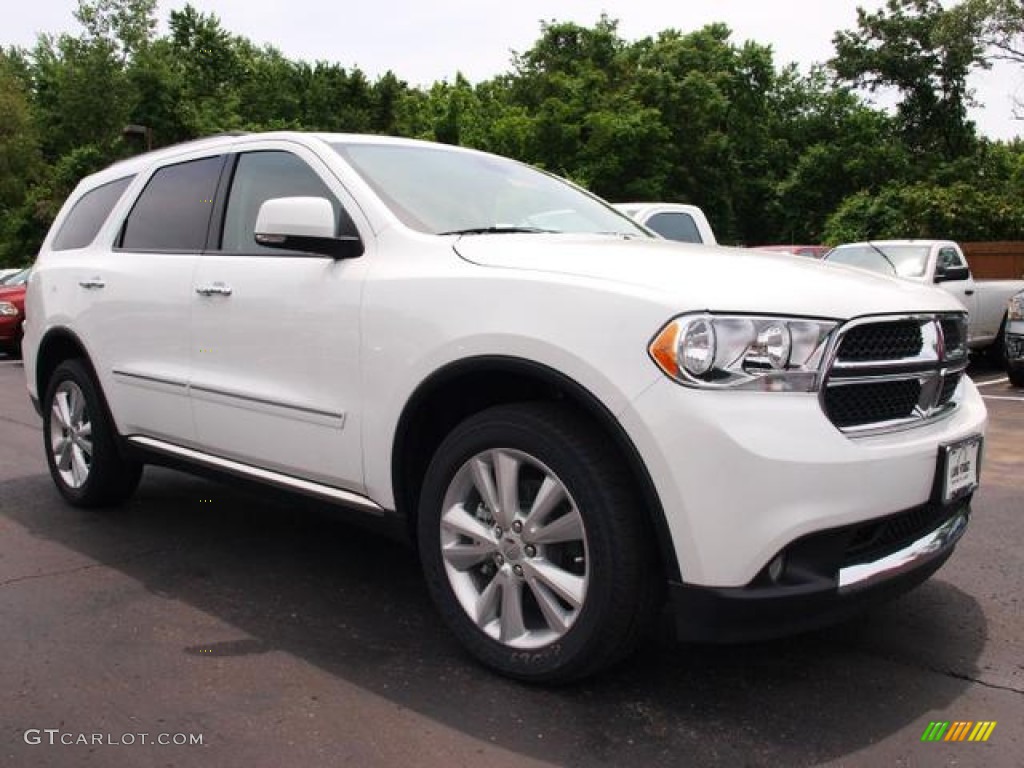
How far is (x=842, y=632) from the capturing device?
3.26m

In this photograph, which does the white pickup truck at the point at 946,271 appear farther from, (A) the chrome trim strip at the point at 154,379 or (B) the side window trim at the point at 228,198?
(A) the chrome trim strip at the point at 154,379

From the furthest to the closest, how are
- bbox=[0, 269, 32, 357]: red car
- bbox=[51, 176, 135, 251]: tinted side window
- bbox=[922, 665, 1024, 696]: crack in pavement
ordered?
1. bbox=[0, 269, 32, 357]: red car
2. bbox=[51, 176, 135, 251]: tinted side window
3. bbox=[922, 665, 1024, 696]: crack in pavement

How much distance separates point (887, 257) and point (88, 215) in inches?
350

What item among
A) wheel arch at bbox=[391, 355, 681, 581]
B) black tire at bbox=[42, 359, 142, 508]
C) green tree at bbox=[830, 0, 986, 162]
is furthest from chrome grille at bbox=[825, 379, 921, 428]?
green tree at bbox=[830, 0, 986, 162]

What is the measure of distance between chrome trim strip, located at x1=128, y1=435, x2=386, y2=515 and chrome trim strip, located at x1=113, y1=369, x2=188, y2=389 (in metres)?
0.28

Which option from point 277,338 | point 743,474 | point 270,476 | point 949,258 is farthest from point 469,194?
point 949,258

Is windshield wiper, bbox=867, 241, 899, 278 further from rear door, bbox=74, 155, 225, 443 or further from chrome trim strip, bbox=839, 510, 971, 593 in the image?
rear door, bbox=74, 155, 225, 443

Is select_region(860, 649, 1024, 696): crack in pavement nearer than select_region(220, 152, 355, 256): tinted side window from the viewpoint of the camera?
Yes

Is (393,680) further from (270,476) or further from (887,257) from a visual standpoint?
(887,257)

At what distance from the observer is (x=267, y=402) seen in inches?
135

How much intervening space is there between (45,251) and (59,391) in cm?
82

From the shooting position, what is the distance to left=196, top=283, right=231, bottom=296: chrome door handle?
365 centimetres

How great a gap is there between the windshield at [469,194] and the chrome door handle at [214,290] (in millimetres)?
691

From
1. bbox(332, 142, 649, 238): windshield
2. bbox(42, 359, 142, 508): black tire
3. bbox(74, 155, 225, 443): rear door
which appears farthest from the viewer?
bbox(42, 359, 142, 508): black tire
